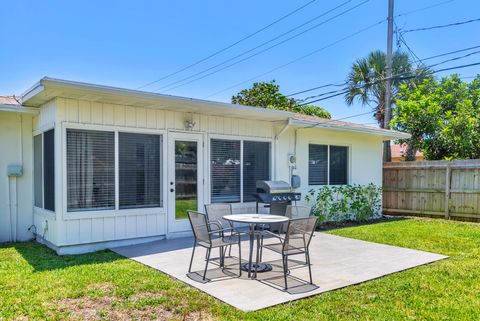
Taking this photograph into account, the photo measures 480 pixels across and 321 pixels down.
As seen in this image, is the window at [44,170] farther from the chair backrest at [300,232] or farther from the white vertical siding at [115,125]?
the chair backrest at [300,232]

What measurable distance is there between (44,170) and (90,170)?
1.01 metres

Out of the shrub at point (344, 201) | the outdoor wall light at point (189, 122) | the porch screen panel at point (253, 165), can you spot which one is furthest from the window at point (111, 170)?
the shrub at point (344, 201)

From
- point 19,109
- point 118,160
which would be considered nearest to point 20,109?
Answer: point 19,109

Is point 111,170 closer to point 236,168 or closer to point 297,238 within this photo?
point 236,168

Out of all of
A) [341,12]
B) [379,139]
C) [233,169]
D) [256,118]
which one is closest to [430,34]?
[341,12]

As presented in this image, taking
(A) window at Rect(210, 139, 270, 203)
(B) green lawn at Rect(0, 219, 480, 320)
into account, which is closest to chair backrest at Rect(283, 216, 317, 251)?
(B) green lawn at Rect(0, 219, 480, 320)

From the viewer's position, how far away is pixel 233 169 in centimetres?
777

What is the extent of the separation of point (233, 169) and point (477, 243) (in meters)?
4.82

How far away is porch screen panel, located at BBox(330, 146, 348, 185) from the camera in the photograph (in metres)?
9.69

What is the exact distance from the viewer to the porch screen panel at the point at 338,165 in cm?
969

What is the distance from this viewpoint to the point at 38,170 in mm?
6625

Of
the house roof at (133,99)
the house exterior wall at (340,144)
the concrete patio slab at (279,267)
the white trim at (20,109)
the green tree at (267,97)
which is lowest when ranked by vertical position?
the concrete patio slab at (279,267)

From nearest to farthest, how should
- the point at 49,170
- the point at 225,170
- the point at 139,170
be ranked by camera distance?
1. the point at 49,170
2. the point at 139,170
3. the point at 225,170

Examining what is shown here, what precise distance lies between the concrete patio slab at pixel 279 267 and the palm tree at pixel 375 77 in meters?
10.4
